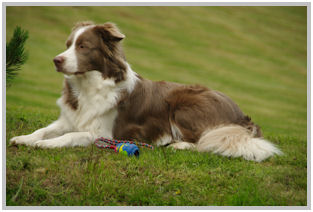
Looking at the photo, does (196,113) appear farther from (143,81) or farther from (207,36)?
(207,36)

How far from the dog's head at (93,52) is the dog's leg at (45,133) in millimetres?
925

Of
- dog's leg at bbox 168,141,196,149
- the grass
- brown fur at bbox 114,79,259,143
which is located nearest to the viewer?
the grass

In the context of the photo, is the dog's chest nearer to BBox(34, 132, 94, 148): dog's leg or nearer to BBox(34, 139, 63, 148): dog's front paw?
BBox(34, 132, 94, 148): dog's leg

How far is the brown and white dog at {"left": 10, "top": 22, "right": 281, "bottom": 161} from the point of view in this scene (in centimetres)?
508

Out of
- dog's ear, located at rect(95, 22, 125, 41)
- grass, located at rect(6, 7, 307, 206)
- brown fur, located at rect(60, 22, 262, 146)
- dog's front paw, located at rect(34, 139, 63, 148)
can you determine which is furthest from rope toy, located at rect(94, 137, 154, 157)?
dog's ear, located at rect(95, 22, 125, 41)

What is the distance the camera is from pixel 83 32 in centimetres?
518

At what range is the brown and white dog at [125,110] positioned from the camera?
16.7 ft

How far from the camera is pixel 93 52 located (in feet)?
17.1

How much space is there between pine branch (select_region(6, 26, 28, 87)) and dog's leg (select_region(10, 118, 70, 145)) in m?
1.21

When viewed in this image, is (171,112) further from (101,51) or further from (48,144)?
(48,144)

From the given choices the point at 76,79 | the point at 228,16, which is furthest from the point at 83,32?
the point at 228,16

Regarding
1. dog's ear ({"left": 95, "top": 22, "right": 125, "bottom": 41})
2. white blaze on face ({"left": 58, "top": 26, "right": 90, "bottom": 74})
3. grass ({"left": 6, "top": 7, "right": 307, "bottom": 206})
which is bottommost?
grass ({"left": 6, "top": 7, "right": 307, "bottom": 206})

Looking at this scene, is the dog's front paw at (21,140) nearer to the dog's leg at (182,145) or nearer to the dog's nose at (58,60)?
the dog's nose at (58,60)

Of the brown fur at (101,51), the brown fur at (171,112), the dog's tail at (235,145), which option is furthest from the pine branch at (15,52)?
the dog's tail at (235,145)
